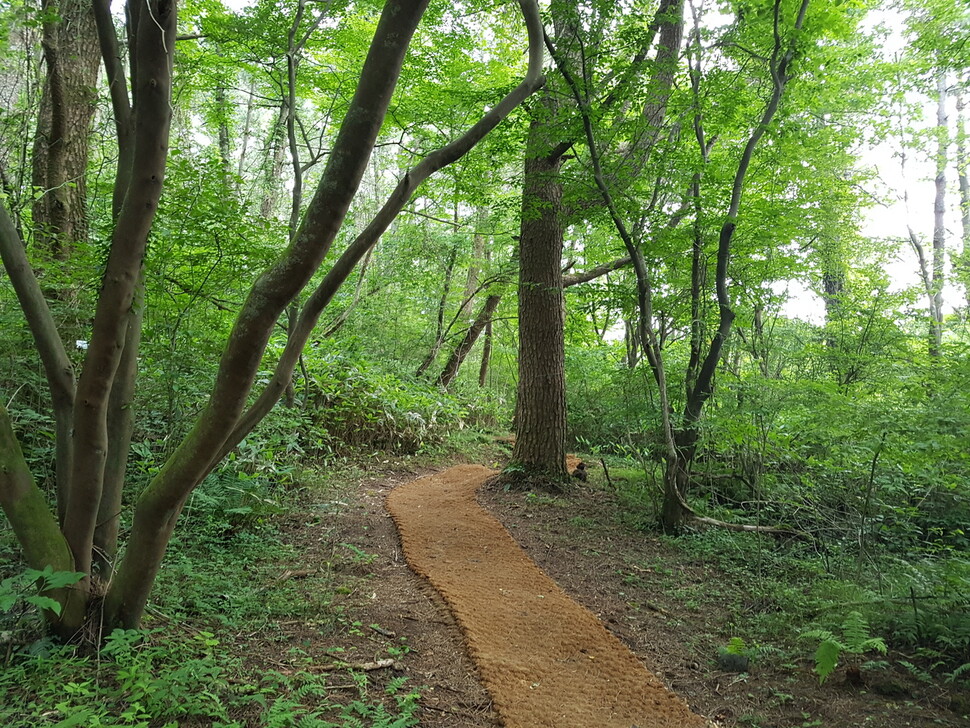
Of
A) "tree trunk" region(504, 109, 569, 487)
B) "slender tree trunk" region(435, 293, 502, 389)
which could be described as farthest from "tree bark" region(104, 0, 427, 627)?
"slender tree trunk" region(435, 293, 502, 389)

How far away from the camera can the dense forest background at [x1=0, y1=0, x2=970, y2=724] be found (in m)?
2.60

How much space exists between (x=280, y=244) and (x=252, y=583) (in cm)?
342

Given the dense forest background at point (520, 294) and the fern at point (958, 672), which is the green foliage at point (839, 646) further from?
the fern at point (958, 672)

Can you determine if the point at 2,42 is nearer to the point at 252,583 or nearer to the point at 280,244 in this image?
the point at 280,244

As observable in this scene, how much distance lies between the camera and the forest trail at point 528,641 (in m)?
3.00

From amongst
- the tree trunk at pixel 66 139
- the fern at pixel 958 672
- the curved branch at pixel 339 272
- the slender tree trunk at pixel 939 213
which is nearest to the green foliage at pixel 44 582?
the curved branch at pixel 339 272

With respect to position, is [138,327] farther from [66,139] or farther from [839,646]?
[66,139]

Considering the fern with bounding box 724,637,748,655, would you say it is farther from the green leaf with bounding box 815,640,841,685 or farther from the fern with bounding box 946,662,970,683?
the fern with bounding box 946,662,970,683

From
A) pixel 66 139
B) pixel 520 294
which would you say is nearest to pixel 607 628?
pixel 520 294

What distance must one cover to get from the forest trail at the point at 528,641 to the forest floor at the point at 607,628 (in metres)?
0.10

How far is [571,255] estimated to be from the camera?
11.9m

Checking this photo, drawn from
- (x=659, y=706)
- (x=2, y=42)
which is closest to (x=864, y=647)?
(x=659, y=706)

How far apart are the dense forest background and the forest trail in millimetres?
1167

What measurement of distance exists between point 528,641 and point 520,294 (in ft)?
15.7
